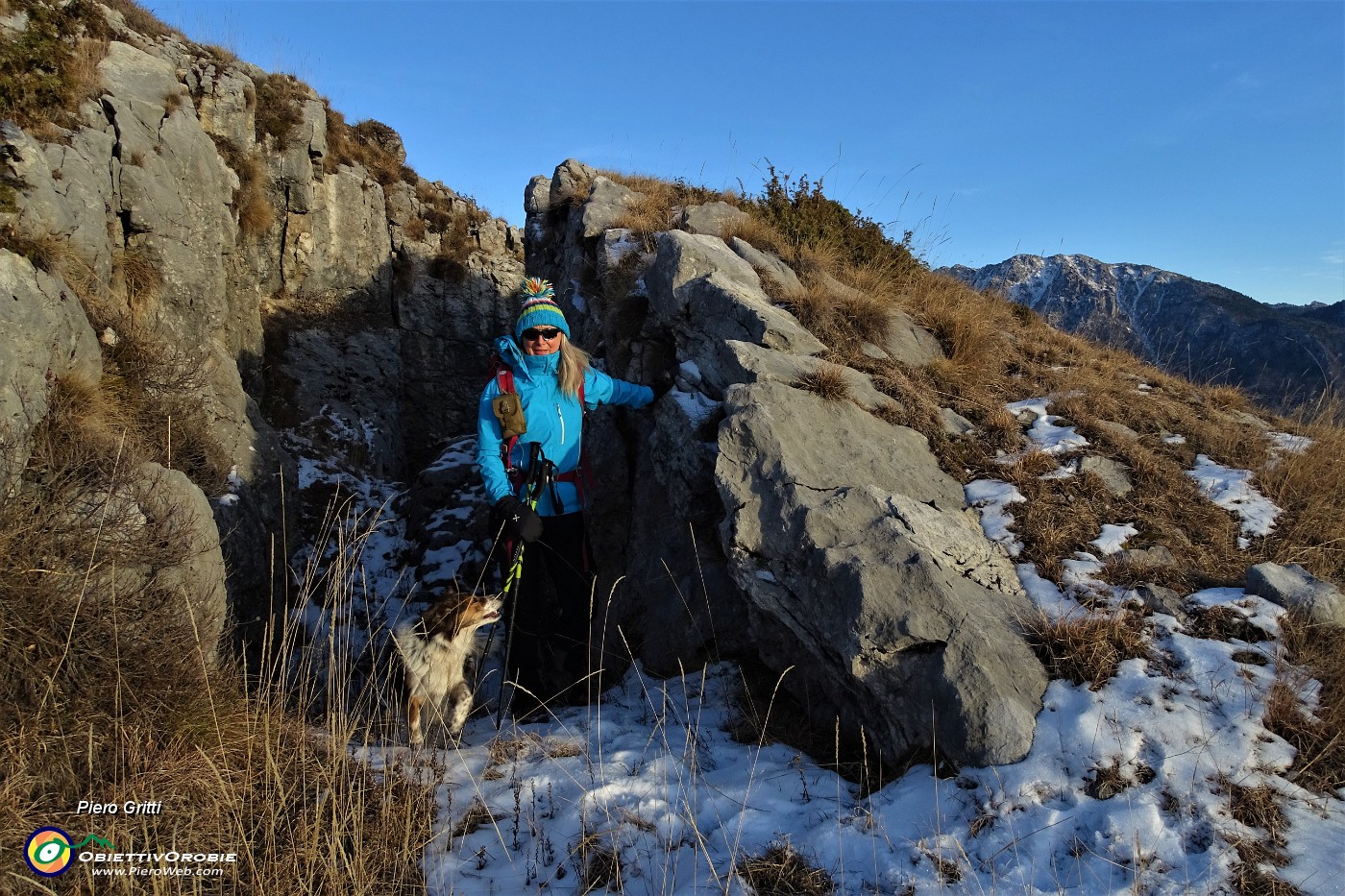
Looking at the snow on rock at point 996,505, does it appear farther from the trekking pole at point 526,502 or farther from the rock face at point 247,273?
the rock face at point 247,273

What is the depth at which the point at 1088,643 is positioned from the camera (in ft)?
11.2

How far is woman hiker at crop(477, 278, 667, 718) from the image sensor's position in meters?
5.46

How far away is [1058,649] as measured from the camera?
3500 millimetres

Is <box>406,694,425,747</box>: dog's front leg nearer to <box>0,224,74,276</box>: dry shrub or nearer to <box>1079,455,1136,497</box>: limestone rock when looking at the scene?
<box>0,224,74,276</box>: dry shrub

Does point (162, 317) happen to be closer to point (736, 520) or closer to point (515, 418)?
point (515, 418)

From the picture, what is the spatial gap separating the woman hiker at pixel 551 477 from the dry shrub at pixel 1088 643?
11.5ft

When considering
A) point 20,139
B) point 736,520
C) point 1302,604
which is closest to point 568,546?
point 736,520

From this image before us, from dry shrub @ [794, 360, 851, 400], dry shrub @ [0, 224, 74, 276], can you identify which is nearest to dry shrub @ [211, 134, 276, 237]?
dry shrub @ [0, 224, 74, 276]

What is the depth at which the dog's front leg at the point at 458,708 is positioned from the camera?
15.5 ft

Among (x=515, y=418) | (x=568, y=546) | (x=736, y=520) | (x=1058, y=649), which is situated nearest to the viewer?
(x=1058, y=649)

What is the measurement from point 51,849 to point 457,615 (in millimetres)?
2534

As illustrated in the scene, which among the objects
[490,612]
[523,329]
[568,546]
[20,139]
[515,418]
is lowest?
[490,612]

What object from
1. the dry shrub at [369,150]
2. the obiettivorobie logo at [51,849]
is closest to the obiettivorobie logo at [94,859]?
the obiettivorobie logo at [51,849]

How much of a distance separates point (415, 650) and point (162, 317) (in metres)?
6.81
